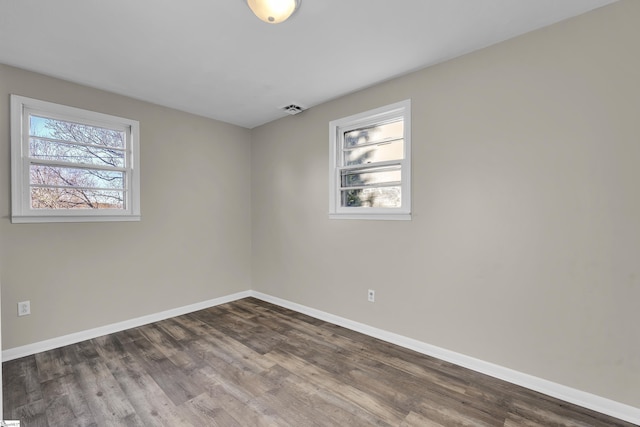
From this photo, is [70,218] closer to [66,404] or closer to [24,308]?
[24,308]

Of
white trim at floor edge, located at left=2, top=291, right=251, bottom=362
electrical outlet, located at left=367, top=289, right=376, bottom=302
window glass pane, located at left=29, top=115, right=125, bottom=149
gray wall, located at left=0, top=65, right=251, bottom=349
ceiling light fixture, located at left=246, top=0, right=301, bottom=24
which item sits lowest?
white trim at floor edge, located at left=2, top=291, right=251, bottom=362

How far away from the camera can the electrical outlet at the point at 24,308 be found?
2.54 meters

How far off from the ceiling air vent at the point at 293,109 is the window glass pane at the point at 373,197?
116cm

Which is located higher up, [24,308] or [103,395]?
[24,308]

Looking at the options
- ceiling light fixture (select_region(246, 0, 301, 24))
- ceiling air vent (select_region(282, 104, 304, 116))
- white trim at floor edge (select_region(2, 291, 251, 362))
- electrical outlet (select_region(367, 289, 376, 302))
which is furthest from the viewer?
ceiling air vent (select_region(282, 104, 304, 116))

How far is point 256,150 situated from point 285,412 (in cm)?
338

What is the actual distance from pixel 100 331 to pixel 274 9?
11.1ft

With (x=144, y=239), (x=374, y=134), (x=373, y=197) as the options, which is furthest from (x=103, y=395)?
(x=374, y=134)

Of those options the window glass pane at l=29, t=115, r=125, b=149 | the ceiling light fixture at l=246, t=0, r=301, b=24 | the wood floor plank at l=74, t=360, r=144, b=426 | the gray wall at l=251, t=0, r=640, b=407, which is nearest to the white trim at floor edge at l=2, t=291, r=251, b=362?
the wood floor plank at l=74, t=360, r=144, b=426

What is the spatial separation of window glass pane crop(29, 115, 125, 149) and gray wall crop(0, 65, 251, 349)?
193 millimetres

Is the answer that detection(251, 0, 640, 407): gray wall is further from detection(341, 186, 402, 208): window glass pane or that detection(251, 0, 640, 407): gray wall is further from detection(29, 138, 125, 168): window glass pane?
detection(29, 138, 125, 168): window glass pane

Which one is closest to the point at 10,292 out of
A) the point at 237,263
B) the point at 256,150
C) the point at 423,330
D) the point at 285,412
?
the point at 237,263

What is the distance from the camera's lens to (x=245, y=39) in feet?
7.14

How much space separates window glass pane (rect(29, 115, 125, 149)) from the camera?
106 inches
